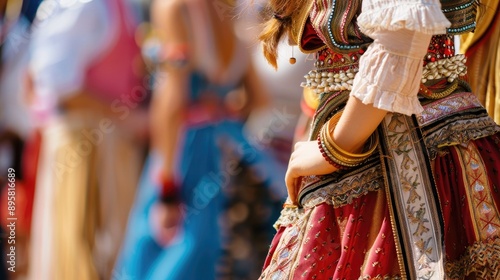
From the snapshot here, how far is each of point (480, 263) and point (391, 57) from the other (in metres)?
0.40

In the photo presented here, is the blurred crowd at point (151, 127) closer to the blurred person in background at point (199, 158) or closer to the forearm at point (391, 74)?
the blurred person in background at point (199, 158)

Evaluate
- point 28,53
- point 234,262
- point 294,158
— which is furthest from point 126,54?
point 294,158

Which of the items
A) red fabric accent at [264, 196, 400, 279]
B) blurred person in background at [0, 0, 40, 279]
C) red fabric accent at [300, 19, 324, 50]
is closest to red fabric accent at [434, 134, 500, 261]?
red fabric accent at [264, 196, 400, 279]

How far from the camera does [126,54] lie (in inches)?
155

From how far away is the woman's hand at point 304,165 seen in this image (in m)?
1.68

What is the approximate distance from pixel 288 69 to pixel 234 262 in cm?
86

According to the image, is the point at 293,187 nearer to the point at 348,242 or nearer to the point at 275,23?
the point at 348,242

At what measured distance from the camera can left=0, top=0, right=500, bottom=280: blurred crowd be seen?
3.90m

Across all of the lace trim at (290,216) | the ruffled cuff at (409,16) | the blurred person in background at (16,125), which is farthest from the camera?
the blurred person in background at (16,125)

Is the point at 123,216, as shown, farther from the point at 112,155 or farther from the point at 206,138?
the point at 206,138

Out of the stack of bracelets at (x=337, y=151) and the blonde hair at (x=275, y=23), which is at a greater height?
the blonde hair at (x=275, y=23)

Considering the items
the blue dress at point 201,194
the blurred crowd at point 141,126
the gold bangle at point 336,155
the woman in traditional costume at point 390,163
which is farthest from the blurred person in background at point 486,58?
the blue dress at point 201,194

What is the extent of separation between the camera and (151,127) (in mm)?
3959

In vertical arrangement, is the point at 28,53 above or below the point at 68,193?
above
